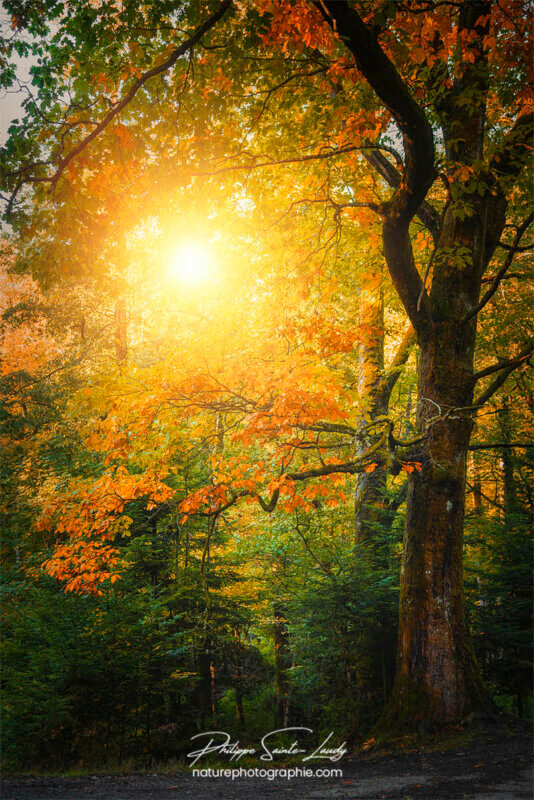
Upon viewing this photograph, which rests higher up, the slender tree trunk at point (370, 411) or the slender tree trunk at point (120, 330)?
the slender tree trunk at point (120, 330)

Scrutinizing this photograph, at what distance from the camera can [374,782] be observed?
14.3 feet

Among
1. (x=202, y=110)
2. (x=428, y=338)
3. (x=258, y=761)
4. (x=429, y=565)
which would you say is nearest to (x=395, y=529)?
(x=429, y=565)

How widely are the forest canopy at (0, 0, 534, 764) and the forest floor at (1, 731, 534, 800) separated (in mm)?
576

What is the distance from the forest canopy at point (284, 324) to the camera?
188 inches

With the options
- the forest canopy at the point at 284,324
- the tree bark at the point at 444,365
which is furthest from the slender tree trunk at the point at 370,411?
the tree bark at the point at 444,365

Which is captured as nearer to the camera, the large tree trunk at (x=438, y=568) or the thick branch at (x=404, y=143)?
the thick branch at (x=404, y=143)

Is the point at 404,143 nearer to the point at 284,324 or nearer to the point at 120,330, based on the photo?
the point at 284,324

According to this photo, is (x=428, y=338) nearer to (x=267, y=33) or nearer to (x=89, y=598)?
(x=267, y=33)

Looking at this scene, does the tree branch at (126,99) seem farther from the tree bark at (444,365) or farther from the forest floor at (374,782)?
the forest floor at (374,782)

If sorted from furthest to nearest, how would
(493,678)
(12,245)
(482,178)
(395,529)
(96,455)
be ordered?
1. (12,245)
2. (96,455)
3. (395,529)
4. (493,678)
5. (482,178)

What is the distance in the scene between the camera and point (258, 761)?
6848mm

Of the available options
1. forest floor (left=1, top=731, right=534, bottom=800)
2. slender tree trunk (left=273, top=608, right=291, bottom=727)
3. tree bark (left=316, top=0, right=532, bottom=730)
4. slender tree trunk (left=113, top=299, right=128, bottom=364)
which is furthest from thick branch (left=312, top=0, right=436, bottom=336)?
slender tree trunk (left=113, top=299, right=128, bottom=364)

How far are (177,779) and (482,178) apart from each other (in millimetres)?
8007

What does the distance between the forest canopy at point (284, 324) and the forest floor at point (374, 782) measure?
0.58 m
